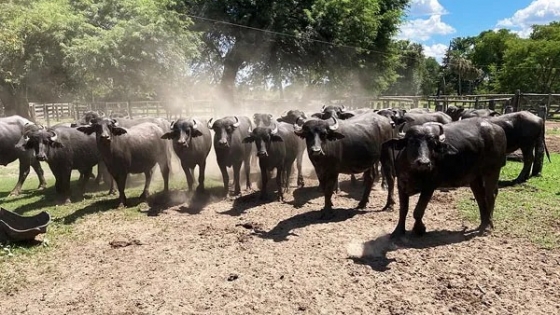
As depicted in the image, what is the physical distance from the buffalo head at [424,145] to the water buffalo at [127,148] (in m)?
6.39

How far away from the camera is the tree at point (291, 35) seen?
33.4 meters

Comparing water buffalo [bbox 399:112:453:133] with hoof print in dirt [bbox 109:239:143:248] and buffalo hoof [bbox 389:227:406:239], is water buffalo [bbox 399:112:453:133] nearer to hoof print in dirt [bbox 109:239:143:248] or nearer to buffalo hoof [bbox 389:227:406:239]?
buffalo hoof [bbox 389:227:406:239]

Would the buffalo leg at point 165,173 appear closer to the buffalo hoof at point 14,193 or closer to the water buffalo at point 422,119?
the buffalo hoof at point 14,193

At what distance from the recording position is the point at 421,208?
7.32 meters

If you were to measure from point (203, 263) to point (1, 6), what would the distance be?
21.3 metres

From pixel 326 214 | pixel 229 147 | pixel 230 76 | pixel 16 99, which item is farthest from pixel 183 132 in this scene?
pixel 16 99

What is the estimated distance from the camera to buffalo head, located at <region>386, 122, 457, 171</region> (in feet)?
21.4

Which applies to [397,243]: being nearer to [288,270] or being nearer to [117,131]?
[288,270]

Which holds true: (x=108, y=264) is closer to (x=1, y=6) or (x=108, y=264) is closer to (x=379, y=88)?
(x=1, y=6)

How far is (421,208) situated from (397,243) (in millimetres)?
681

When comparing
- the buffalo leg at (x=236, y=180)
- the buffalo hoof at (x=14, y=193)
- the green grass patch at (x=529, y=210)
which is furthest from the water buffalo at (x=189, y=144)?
the green grass patch at (x=529, y=210)

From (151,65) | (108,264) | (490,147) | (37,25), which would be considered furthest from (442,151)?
(37,25)

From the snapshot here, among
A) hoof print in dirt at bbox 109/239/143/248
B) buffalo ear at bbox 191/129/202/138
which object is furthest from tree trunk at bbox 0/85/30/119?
hoof print in dirt at bbox 109/239/143/248

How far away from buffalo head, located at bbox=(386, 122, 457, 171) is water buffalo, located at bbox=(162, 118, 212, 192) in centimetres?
546
